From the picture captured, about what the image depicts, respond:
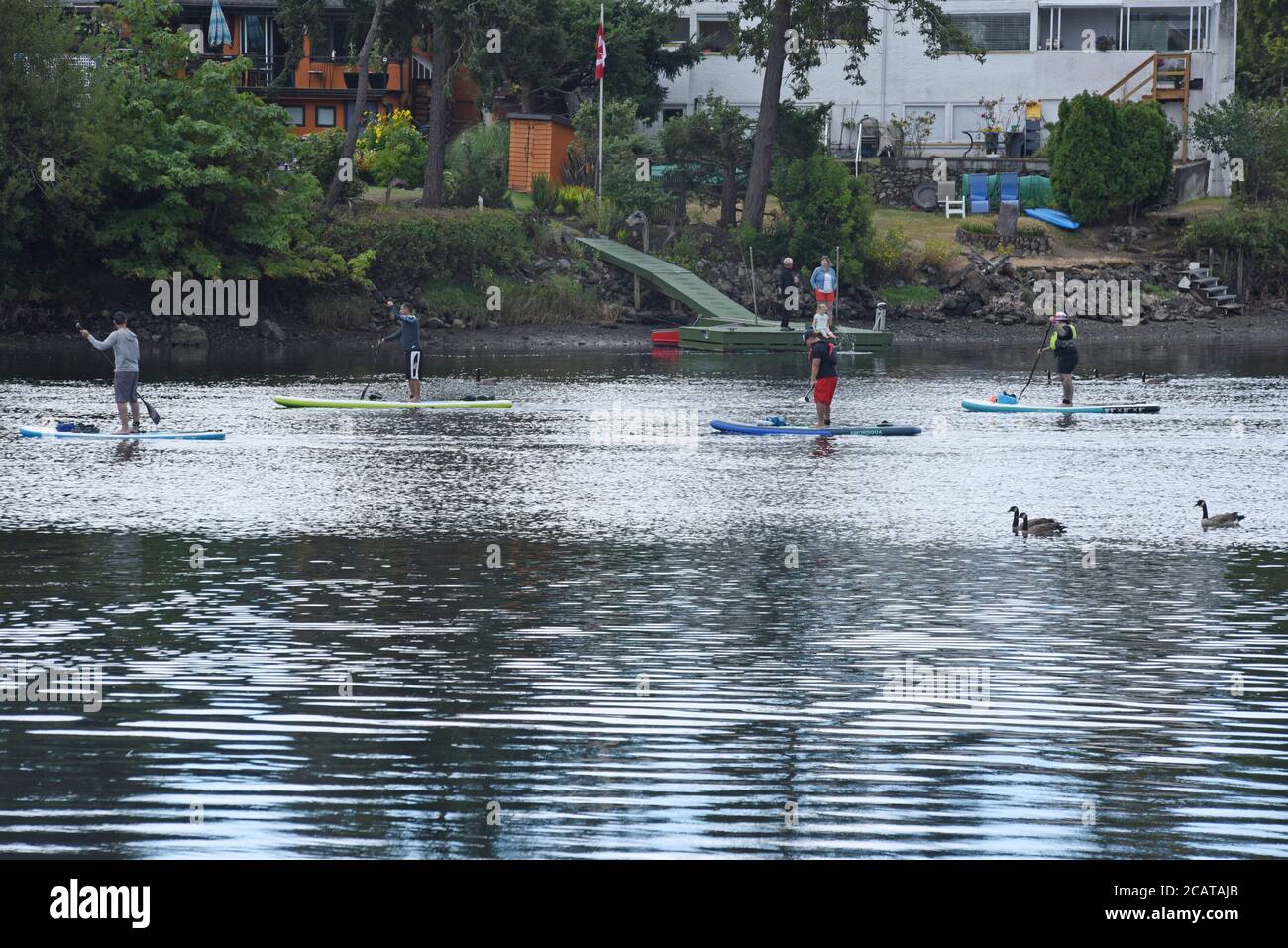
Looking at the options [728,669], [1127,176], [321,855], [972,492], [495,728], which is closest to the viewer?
[321,855]

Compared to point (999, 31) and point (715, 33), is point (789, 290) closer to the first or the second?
point (715, 33)

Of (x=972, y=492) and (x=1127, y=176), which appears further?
(x=1127, y=176)

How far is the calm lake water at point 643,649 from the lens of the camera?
11.8 meters

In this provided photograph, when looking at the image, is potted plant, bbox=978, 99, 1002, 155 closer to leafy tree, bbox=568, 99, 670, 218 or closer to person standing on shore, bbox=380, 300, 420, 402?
leafy tree, bbox=568, 99, 670, 218

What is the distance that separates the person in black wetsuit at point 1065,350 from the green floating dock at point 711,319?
50.2ft

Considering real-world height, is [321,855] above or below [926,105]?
below

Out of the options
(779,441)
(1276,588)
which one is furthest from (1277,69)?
(1276,588)

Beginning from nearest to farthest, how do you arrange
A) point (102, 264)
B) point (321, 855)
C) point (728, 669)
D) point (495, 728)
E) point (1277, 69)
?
point (321, 855), point (495, 728), point (728, 669), point (102, 264), point (1277, 69)

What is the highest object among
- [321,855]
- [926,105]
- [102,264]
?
[926,105]

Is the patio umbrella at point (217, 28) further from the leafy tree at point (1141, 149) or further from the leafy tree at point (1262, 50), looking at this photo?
the leafy tree at point (1262, 50)

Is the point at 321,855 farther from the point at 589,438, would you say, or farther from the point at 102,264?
the point at 102,264

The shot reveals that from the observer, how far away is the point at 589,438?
1310 inches

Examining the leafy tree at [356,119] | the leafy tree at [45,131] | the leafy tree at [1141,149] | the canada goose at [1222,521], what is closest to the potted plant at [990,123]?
the leafy tree at [1141,149]

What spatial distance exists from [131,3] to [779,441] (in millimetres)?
34861
